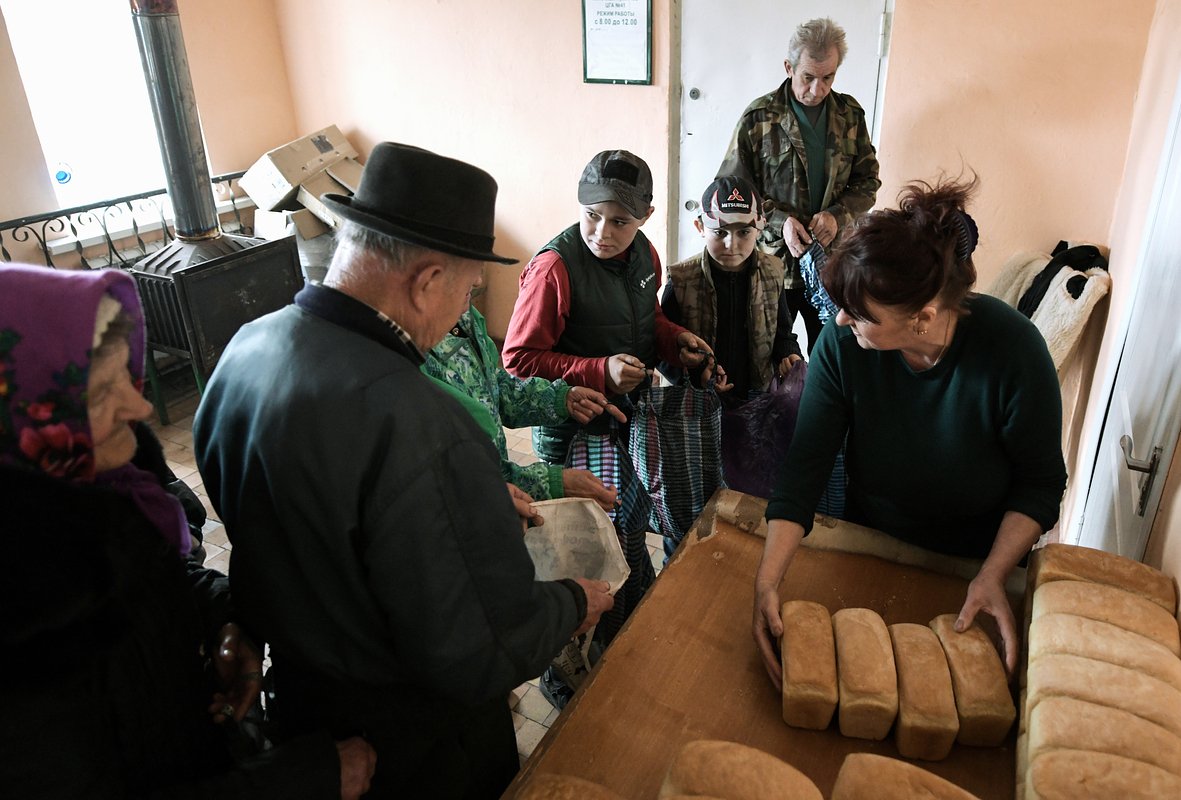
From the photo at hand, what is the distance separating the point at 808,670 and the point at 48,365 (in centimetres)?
114

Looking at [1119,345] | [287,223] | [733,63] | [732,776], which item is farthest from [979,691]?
[287,223]

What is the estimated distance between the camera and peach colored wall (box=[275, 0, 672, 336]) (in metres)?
4.25

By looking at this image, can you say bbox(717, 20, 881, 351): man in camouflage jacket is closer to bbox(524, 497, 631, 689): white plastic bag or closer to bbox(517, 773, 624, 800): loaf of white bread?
bbox(524, 497, 631, 689): white plastic bag

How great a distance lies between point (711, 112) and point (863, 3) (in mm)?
870

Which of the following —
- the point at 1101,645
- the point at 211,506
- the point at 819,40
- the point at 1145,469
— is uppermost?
the point at 819,40

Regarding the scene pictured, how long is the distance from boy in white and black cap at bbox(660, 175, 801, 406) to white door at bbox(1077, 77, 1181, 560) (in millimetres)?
879

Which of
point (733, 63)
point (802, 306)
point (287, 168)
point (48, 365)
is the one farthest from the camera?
point (287, 168)

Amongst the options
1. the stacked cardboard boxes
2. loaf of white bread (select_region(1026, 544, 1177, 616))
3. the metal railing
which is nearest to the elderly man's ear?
loaf of white bread (select_region(1026, 544, 1177, 616))

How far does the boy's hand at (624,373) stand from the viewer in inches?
83.1

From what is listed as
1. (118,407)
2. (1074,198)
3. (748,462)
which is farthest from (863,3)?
(118,407)

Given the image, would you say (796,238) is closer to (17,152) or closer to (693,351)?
(693,351)

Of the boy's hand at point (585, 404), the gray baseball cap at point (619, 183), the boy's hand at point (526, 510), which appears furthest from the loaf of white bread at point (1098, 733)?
the gray baseball cap at point (619, 183)

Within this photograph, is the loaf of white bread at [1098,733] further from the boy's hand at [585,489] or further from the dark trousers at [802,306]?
the dark trousers at [802,306]

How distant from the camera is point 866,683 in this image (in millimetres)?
1240
